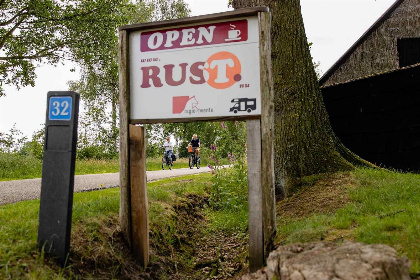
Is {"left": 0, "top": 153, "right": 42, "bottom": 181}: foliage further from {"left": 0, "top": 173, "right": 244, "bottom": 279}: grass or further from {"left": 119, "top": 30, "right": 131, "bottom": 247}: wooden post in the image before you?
{"left": 119, "top": 30, "right": 131, "bottom": 247}: wooden post

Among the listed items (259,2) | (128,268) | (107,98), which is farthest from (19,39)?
(107,98)

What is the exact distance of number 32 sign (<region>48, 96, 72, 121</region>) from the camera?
125 inches

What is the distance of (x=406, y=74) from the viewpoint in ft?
A: 25.0

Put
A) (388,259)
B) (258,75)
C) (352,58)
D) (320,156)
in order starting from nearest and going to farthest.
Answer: (388,259), (258,75), (320,156), (352,58)

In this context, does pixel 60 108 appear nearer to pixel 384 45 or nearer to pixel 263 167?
pixel 263 167

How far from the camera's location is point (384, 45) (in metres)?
12.8

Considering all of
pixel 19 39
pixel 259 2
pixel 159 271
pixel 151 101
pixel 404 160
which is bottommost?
pixel 159 271

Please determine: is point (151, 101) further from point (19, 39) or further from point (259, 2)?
point (19, 39)

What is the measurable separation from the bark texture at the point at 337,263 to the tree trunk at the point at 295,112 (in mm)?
2983

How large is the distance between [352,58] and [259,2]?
26.8ft

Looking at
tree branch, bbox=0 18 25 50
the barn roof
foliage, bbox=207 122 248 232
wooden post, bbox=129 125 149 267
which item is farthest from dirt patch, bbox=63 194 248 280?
tree branch, bbox=0 18 25 50

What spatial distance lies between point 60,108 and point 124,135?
3.00 feet

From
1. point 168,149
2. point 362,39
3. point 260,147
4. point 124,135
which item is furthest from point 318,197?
point 168,149

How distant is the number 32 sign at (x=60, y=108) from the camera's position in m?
3.16
